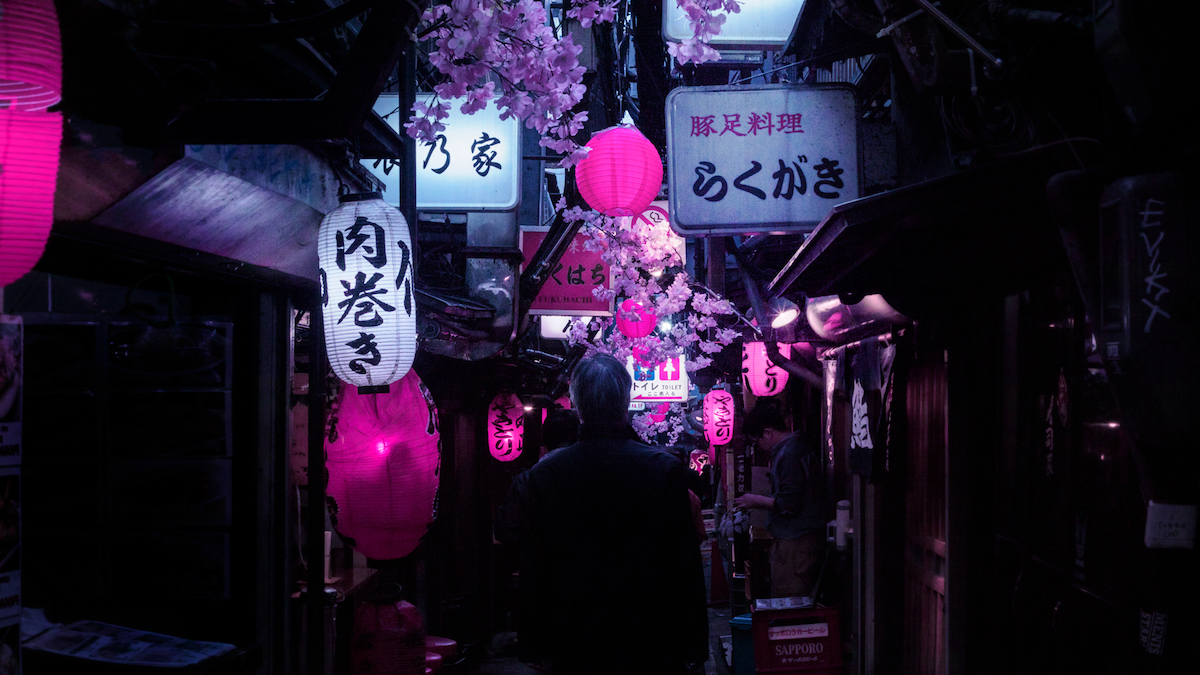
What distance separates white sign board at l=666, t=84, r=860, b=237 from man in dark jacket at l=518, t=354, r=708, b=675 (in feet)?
15.4

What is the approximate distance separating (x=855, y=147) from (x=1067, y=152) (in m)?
4.59

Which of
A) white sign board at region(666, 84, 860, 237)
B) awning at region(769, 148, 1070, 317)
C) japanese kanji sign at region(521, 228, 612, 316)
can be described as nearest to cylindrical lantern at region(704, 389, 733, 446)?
japanese kanji sign at region(521, 228, 612, 316)

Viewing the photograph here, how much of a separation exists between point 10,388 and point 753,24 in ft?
27.2

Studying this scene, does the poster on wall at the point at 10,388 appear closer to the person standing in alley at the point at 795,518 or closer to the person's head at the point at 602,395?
the person's head at the point at 602,395

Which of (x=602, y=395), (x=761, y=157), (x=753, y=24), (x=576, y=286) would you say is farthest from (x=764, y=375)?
(x=602, y=395)

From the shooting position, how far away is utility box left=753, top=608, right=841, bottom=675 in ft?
33.1

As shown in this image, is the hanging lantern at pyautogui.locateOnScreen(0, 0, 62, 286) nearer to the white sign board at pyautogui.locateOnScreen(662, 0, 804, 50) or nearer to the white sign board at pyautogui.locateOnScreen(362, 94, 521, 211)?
the white sign board at pyautogui.locateOnScreen(662, 0, 804, 50)

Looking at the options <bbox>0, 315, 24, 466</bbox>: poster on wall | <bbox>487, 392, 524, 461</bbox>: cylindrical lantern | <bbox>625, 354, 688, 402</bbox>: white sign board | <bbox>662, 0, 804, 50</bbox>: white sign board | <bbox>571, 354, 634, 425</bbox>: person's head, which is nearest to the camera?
<bbox>0, 315, 24, 466</bbox>: poster on wall

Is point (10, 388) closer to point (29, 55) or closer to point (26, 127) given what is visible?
point (26, 127)

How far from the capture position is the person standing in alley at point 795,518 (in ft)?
41.0

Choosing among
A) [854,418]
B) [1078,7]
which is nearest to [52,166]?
[1078,7]

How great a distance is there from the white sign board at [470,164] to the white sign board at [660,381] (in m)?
13.6

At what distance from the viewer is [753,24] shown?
9.38m

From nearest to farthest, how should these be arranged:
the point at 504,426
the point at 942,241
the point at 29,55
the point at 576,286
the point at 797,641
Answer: the point at 29,55, the point at 942,241, the point at 797,641, the point at 576,286, the point at 504,426
